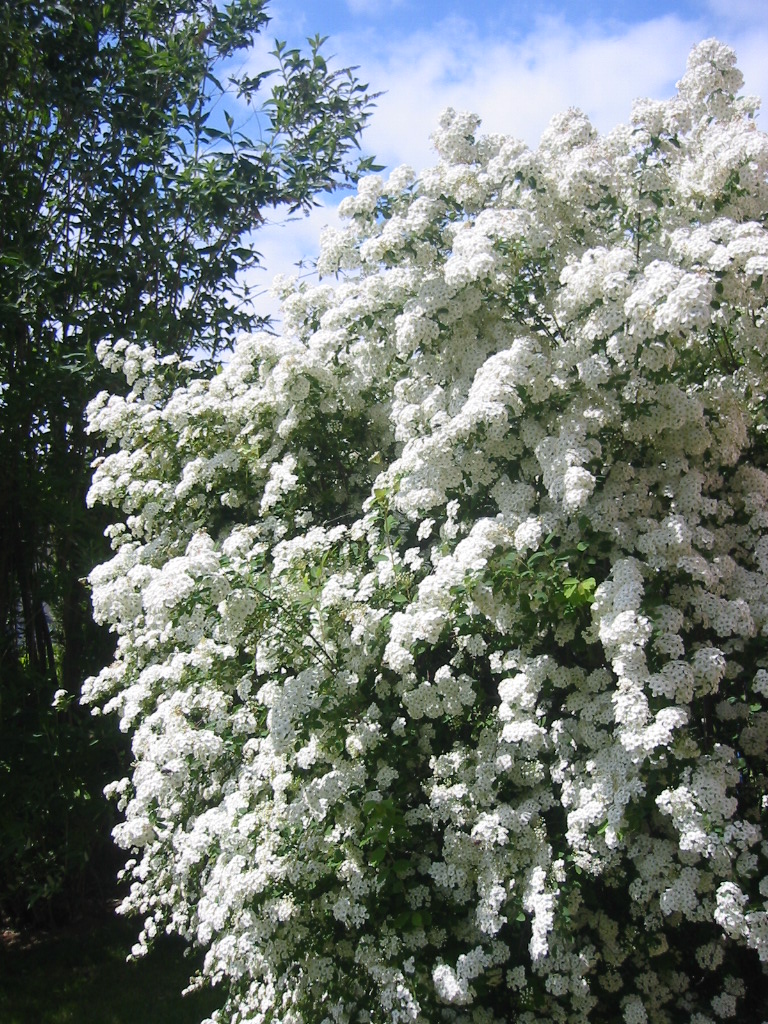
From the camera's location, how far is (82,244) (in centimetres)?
619

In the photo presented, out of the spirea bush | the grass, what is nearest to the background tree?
the grass

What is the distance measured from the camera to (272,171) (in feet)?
20.3

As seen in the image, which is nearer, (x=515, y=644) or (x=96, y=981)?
(x=515, y=644)

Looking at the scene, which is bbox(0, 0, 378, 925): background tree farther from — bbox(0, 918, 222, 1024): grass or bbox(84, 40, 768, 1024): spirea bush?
bbox(84, 40, 768, 1024): spirea bush

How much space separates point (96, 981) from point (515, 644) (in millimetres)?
3759

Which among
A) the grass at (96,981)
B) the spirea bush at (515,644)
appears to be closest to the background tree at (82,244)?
the grass at (96,981)

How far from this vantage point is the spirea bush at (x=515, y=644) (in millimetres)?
2850

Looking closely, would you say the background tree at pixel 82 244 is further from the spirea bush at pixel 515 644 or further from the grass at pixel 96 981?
the spirea bush at pixel 515 644

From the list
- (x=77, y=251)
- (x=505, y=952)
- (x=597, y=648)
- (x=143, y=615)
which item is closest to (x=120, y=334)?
(x=77, y=251)

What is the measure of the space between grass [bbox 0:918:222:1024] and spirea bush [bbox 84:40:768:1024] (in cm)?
147

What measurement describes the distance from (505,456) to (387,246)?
3.24 ft

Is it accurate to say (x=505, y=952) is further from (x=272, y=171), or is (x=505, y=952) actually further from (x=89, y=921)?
(x=272, y=171)

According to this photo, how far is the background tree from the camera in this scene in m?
5.61

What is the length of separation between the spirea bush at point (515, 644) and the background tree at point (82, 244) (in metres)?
2.17
